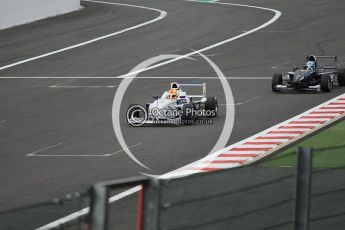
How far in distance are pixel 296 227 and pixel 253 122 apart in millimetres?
21522

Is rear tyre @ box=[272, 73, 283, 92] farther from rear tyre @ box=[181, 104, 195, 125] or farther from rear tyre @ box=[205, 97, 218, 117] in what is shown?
rear tyre @ box=[181, 104, 195, 125]

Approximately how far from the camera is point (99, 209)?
7.04m

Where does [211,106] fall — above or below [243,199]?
below

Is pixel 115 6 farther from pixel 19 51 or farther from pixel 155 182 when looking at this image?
pixel 155 182

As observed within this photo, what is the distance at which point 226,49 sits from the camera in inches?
1954

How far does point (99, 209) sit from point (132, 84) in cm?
3372

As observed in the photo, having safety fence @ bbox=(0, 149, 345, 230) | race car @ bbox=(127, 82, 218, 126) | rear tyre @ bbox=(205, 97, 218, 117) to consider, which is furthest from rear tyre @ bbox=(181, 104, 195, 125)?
safety fence @ bbox=(0, 149, 345, 230)

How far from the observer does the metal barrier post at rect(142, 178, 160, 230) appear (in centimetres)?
760

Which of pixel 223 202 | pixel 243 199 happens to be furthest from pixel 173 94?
pixel 223 202

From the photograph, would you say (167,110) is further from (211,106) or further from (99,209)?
(99,209)

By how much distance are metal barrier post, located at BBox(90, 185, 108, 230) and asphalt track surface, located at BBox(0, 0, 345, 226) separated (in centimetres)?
1293

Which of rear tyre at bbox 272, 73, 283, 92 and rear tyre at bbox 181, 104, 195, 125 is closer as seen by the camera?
rear tyre at bbox 181, 104, 195, 125

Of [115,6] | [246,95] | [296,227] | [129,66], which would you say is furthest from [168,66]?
[296,227]

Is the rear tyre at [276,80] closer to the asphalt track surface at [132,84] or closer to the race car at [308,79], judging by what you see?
the race car at [308,79]
